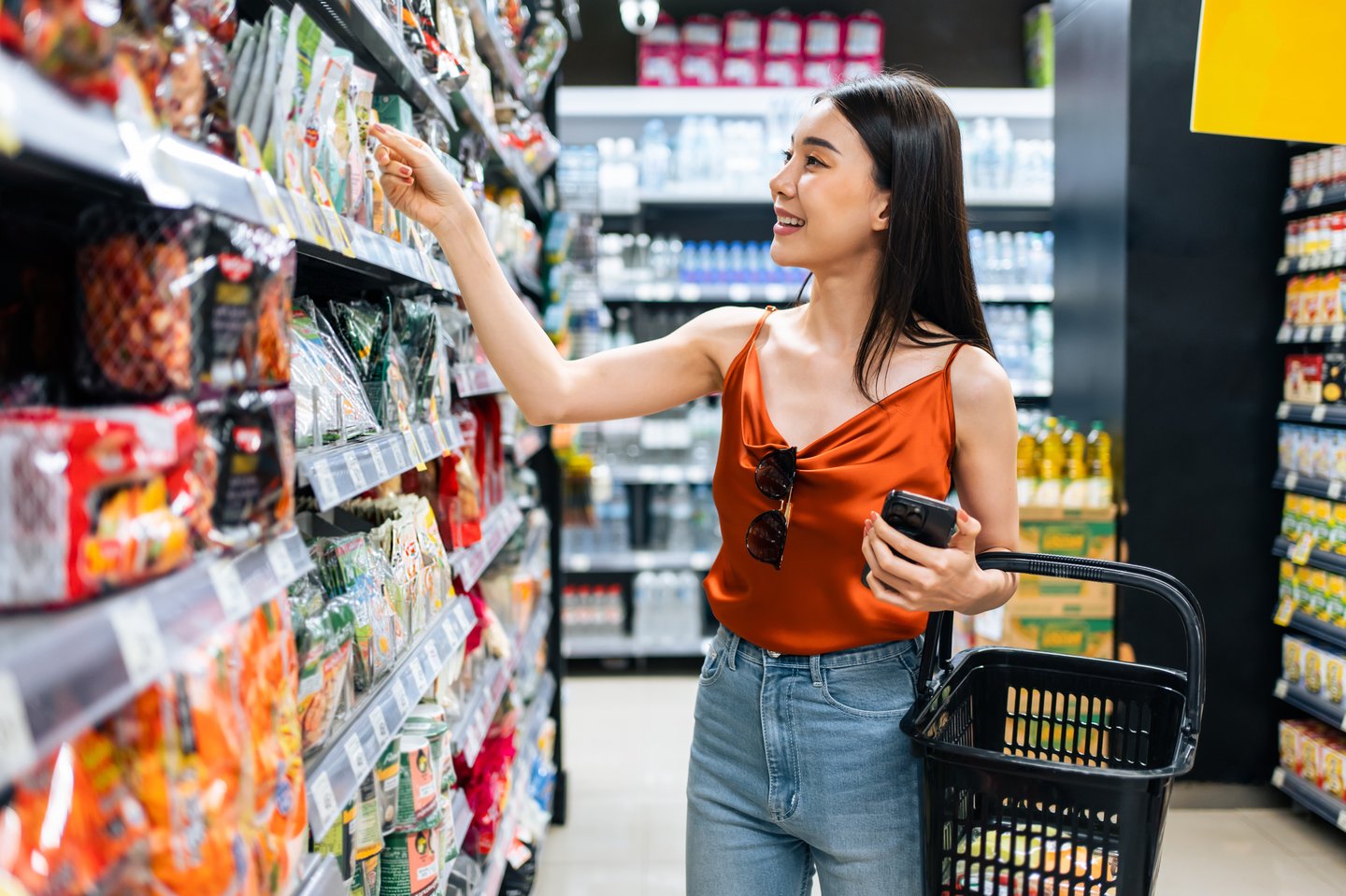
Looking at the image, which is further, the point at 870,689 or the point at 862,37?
the point at 862,37

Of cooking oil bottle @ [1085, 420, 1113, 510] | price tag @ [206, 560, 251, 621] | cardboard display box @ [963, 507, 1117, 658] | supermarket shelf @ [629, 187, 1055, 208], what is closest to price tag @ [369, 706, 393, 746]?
price tag @ [206, 560, 251, 621]

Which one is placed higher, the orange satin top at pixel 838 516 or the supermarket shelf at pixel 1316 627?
the orange satin top at pixel 838 516

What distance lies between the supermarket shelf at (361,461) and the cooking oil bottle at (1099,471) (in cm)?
266

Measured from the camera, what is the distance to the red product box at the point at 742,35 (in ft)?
18.1

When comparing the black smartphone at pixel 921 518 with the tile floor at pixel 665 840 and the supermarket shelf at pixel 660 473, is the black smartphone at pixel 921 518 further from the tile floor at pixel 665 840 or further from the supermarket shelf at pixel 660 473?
the supermarket shelf at pixel 660 473

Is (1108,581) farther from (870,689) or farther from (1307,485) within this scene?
(1307,485)

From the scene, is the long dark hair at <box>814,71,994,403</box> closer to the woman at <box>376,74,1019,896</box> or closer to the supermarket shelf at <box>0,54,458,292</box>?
the woman at <box>376,74,1019,896</box>

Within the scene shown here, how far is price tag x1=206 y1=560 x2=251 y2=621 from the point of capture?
78 centimetres

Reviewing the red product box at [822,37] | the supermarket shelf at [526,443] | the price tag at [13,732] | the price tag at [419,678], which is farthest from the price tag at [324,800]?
the red product box at [822,37]

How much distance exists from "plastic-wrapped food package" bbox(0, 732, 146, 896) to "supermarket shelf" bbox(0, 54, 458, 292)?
1.17ft

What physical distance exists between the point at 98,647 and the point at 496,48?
2.06m

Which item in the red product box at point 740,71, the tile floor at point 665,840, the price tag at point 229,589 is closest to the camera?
the price tag at point 229,589

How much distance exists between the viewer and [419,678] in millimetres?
1543

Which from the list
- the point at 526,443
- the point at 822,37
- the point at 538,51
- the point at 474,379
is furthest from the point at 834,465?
the point at 822,37
